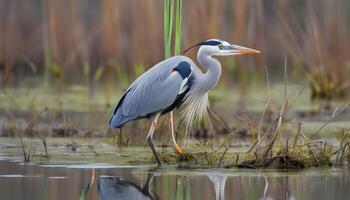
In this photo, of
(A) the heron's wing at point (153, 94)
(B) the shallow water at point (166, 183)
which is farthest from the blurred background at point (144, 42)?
(B) the shallow water at point (166, 183)

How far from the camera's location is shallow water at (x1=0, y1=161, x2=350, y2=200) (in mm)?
6129

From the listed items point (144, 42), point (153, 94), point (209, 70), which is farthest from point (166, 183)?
point (144, 42)

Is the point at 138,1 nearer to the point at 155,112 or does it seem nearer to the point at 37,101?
the point at 37,101

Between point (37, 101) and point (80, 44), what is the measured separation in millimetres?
2666


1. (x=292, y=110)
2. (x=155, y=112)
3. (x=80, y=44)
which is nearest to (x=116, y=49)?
(x=80, y=44)

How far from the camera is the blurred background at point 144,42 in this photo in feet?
40.3

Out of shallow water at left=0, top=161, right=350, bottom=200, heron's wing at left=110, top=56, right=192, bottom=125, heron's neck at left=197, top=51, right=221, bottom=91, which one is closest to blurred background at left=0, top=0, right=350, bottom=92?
heron's neck at left=197, top=51, right=221, bottom=91

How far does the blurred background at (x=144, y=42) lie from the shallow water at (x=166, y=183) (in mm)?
4440

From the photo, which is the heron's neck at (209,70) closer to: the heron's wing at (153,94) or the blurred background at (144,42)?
the heron's wing at (153,94)

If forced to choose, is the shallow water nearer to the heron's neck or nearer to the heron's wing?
the heron's wing

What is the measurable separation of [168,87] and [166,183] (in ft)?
4.47

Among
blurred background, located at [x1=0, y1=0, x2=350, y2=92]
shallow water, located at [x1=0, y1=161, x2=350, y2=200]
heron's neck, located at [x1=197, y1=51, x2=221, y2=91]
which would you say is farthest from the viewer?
blurred background, located at [x1=0, y1=0, x2=350, y2=92]

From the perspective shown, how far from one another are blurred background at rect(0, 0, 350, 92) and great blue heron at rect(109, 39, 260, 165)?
3.35m

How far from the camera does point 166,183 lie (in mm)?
6625
